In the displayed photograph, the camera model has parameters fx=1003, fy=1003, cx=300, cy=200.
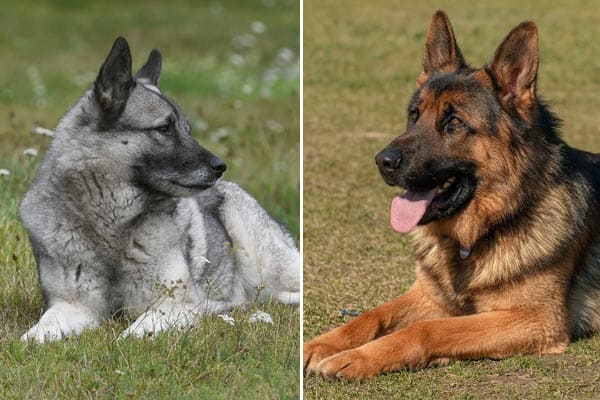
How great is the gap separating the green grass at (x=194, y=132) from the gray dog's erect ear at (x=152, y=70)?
1.33 metres

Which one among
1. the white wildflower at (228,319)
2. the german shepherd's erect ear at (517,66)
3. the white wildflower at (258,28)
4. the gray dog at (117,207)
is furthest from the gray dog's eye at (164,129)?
the white wildflower at (258,28)

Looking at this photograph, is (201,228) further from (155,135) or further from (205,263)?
(155,135)

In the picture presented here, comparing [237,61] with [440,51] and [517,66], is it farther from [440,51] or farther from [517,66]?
[517,66]

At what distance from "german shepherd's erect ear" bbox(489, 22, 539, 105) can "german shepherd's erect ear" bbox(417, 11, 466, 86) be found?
346 mm

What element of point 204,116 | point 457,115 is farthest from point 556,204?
point 204,116

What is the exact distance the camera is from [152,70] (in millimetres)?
5844

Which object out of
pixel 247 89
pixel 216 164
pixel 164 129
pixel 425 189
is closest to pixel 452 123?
pixel 425 189

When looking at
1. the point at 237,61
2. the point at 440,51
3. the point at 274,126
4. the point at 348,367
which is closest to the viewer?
the point at 348,367

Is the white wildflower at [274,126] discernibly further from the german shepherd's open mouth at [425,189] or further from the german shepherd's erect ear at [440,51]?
the german shepherd's open mouth at [425,189]

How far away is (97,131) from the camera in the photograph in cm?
538

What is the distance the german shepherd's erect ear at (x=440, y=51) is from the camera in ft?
19.4

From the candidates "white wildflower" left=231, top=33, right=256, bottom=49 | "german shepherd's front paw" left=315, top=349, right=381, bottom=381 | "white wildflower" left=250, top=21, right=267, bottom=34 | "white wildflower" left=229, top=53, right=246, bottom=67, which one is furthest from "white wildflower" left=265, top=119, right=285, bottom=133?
"white wildflower" left=250, top=21, right=267, bottom=34

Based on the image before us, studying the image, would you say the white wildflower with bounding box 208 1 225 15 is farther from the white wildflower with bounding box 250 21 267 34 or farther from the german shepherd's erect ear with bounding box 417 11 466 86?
the german shepherd's erect ear with bounding box 417 11 466 86

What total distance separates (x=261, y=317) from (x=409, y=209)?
103 cm
